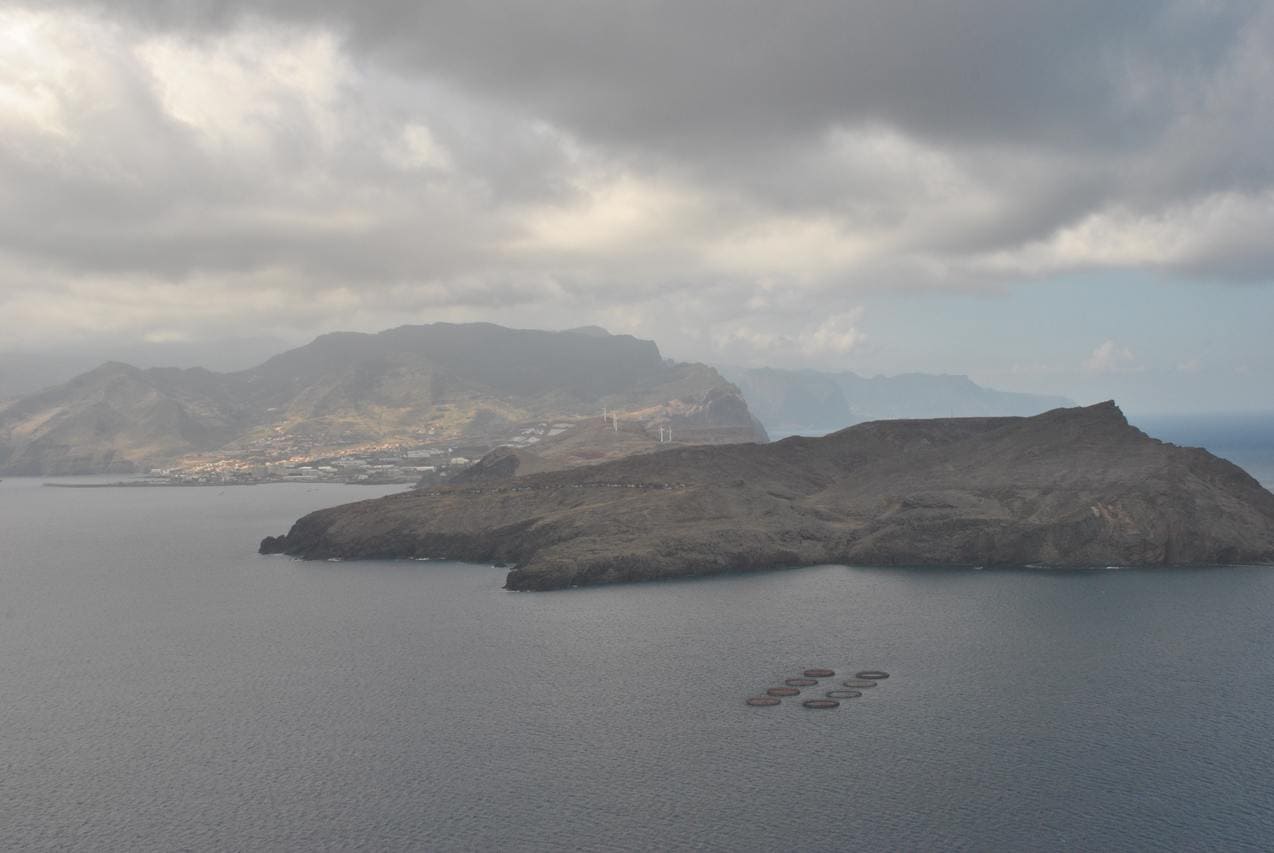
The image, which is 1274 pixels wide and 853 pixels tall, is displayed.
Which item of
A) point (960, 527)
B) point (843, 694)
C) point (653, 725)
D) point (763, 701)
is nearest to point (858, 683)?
point (843, 694)

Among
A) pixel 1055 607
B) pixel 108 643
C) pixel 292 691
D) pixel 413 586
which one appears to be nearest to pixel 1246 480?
pixel 1055 607

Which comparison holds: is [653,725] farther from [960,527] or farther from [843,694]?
[960,527]

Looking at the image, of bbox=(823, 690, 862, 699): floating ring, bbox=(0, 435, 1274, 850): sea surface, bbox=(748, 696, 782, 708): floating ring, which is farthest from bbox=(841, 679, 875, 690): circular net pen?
bbox=(748, 696, 782, 708): floating ring

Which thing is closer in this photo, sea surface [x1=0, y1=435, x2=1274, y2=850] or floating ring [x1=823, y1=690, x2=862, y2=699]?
sea surface [x1=0, y1=435, x2=1274, y2=850]

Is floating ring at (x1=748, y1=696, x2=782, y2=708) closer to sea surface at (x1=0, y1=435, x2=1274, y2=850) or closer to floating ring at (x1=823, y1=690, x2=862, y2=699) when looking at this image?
sea surface at (x1=0, y1=435, x2=1274, y2=850)

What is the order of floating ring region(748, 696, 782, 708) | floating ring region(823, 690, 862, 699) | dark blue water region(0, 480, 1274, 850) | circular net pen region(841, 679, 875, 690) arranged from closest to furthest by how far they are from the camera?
1. dark blue water region(0, 480, 1274, 850)
2. floating ring region(748, 696, 782, 708)
3. floating ring region(823, 690, 862, 699)
4. circular net pen region(841, 679, 875, 690)

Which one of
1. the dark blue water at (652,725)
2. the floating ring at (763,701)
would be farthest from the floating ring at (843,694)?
the floating ring at (763,701)

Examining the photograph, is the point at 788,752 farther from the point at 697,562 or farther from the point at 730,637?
the point at 697,562

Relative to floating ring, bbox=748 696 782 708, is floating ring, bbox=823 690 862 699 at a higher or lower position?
higher
